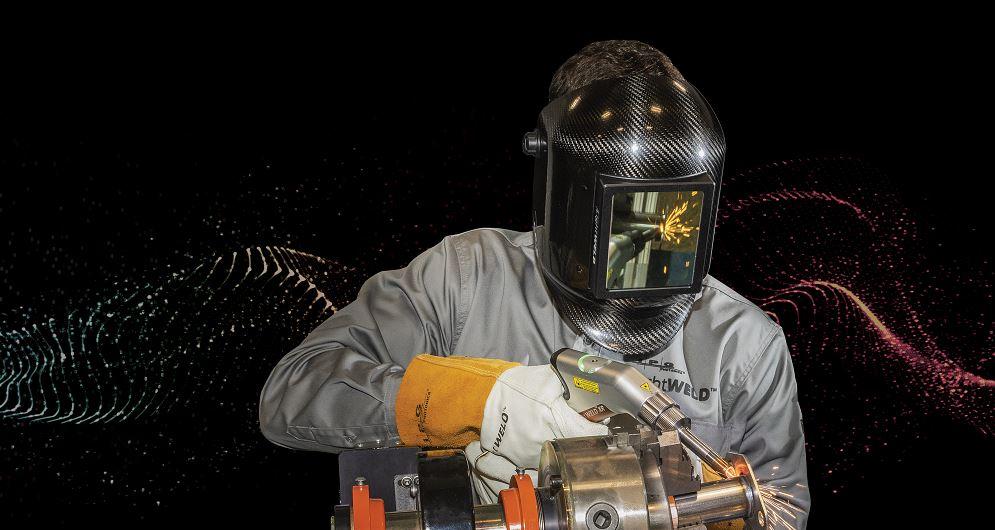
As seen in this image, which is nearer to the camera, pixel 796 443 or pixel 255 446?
pixel 796 443

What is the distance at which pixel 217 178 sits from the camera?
7.37 ft

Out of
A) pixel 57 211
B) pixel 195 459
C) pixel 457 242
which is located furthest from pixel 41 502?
pixel 457 242

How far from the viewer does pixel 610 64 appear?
167 cm

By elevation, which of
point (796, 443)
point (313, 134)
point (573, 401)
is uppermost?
point (313, 134)

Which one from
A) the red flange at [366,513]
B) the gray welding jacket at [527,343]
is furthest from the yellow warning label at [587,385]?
the gray welding jacket at [527,343]

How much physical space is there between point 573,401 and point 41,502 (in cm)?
189

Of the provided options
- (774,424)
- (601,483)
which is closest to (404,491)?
(601,483)

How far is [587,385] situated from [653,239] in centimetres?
35

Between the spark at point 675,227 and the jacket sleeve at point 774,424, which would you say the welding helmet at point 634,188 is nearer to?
the spark at point 675,227

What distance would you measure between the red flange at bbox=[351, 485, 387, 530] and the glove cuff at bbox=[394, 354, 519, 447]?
1.32 feet

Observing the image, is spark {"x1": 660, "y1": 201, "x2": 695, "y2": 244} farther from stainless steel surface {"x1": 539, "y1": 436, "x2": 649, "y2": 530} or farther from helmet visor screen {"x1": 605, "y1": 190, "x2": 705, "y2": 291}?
stainless steel surface {"x1": 539, "y1": 436, "x2": 649, "y2": 530}

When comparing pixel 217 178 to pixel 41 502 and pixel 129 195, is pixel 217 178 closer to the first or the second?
pixel 129 195

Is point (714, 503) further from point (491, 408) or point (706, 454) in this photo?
point (491, 408)

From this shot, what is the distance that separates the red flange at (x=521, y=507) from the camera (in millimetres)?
872
